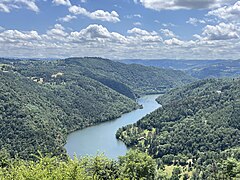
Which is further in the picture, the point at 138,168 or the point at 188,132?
the point at 188,132

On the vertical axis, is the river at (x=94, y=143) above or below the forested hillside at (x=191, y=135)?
below

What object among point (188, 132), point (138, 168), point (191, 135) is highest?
point (138, 168)


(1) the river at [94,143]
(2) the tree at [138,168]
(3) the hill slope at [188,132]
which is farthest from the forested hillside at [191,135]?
(2) the tree at [138,168]

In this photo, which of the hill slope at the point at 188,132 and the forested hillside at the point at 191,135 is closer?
the forested hillside at the point at 191,135

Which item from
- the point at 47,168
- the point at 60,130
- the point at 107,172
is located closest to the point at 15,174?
the point at 47,168

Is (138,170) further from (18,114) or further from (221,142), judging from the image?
(18,114)

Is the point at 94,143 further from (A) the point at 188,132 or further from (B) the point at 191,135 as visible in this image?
(B) the point at 191,135

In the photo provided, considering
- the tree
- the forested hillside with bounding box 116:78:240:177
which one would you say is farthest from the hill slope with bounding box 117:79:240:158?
the tree

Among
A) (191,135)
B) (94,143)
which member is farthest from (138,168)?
(191,135)

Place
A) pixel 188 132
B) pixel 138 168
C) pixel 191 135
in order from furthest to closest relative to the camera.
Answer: pixel 188 132
pixel 191 135
pixel 138 168

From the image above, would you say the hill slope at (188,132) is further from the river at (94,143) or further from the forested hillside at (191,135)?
the river at (94,143)

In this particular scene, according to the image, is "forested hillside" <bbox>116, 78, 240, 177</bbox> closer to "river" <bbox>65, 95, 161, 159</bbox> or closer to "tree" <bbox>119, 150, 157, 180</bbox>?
"river" <bbox>65, 95, 161, 159</bbox>
